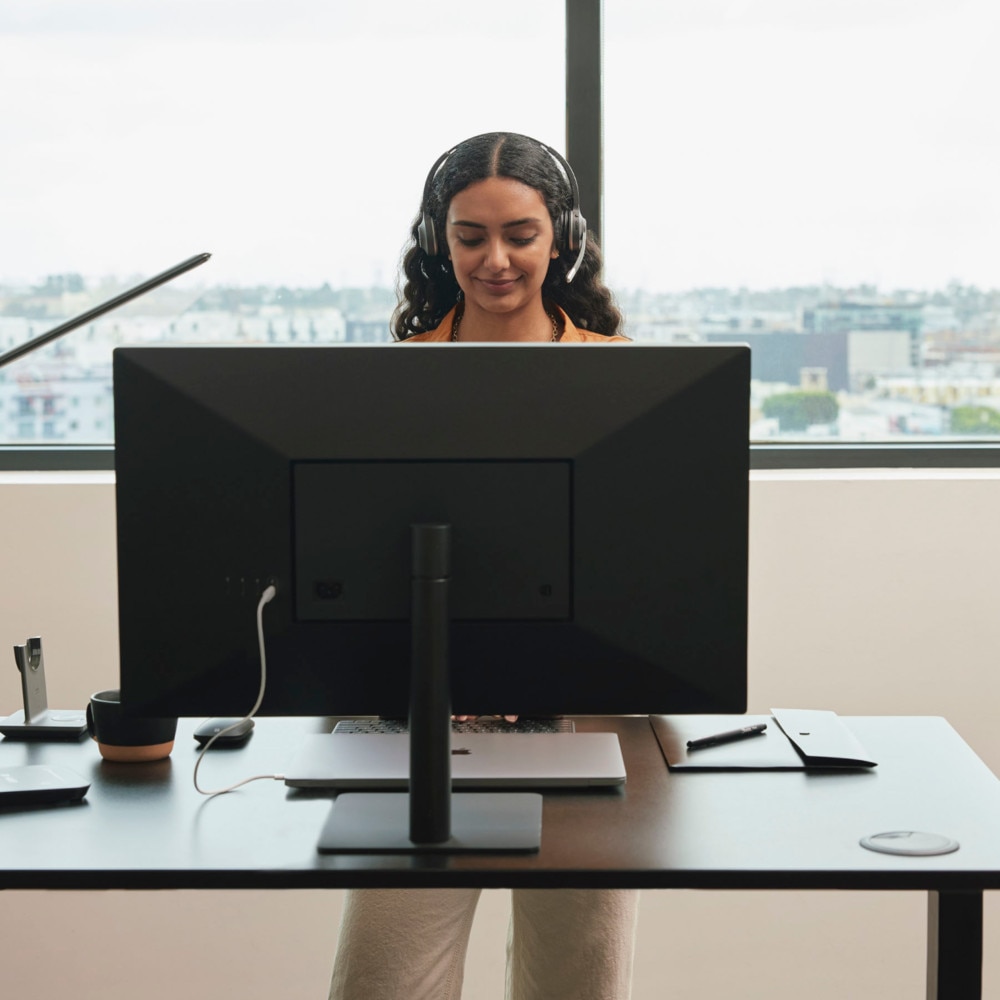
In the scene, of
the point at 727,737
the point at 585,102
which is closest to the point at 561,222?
the point at 585,102

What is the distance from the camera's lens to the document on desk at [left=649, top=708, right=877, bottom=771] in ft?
3.90

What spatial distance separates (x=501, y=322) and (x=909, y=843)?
1.12 m

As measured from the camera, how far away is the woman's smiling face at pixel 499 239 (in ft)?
5.97

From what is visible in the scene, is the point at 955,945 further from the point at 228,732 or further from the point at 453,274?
the point at 453,274

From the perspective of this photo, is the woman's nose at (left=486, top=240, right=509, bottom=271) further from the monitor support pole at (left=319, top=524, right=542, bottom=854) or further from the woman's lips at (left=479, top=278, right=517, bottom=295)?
the monitor support pole at (left=319, top=524, right=542, bottom=854)

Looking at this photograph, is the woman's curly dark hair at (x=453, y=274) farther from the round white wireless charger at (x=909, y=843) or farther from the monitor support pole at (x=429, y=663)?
the round white wireless charger at (x=909, y=843)

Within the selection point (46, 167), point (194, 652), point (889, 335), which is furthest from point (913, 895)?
point (46, 167)

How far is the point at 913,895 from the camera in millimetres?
2203

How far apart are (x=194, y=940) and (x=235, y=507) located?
1523mm

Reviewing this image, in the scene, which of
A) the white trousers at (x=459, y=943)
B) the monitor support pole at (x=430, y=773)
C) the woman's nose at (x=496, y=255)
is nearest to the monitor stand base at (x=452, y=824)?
the monitor support pole at (x=430, y=773)

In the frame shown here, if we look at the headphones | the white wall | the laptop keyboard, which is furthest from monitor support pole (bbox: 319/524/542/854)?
the white wall

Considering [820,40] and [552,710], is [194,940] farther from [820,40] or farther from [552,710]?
[820,40]

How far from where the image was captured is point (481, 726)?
126 cm

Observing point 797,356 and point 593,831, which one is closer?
point 593,831
